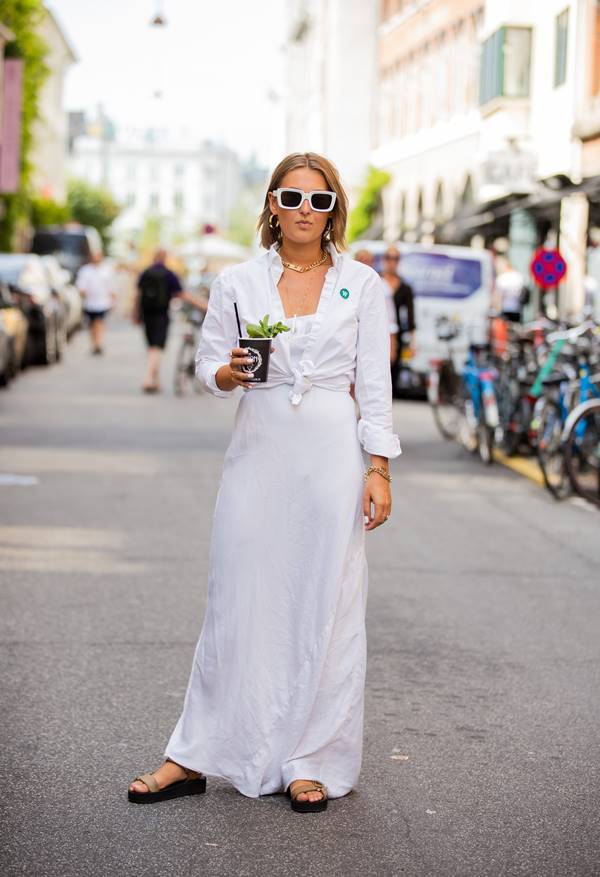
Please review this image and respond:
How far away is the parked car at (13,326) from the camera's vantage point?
2153 cm

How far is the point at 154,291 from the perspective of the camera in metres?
22.0

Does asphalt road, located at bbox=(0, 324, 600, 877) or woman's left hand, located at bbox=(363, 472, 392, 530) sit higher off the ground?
woman's left hand, located at bbox=(363, 472, 392, 530)

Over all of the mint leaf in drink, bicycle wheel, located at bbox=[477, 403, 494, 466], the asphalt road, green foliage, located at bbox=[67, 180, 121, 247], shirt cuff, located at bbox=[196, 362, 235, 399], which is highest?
green foliage, located at bbox=[67, 180, 121, 247]

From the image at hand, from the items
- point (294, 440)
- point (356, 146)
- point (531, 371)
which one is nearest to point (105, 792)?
point (294, 440)

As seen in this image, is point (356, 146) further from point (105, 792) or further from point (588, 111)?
point (105, 792)

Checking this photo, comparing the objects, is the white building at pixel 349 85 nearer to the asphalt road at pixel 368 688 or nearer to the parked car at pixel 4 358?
the parked car at pixel 4 358

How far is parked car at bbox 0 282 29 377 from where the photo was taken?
21531 millimetres

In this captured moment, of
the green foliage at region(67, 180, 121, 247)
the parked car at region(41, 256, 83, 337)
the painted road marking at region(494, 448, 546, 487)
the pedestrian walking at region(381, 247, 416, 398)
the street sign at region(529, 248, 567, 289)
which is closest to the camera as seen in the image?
the painted road marking at region(494, 448, 546, 487)

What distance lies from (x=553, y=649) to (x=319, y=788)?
2672 millimetres

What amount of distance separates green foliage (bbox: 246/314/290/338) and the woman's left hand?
0.51m

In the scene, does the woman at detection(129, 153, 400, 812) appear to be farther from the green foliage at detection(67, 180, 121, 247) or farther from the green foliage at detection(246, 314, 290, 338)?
the green foliage at detection(67, 180, 121, 247)

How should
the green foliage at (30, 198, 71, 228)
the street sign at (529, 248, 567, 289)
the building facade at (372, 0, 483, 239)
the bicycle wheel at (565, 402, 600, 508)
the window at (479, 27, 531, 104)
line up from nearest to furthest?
1. the bicycle wheel at (565, 402, 600, 508)
2. the street sign at (529, 248, 567, 289)
3. the window at (479, 27, 531, 104)
4. the building facade at (372, 0, 483, 239)
5. the green foliage at (30, 198, 71, 228)

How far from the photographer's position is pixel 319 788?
473cm

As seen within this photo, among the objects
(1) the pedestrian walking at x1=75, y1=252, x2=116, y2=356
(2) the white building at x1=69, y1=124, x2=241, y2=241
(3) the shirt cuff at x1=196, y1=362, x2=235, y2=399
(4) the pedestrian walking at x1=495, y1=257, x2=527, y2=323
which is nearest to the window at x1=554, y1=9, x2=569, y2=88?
(4) the pedestrian walking at x1=495, y1=257, x2=527, y2=323
